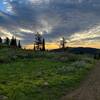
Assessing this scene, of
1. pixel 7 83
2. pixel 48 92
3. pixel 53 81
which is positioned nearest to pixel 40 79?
pixel 53 81

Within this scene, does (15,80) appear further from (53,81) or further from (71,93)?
(71,93)

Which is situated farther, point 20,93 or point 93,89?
point 93,89

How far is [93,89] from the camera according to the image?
36562 mm

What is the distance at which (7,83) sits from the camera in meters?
39.2

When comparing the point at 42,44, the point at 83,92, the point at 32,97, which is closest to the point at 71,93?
the point at 83,92

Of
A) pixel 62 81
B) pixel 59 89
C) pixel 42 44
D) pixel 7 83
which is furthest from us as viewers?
pixel 42 44

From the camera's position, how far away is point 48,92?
115 feet

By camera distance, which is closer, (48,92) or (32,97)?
(32,97)

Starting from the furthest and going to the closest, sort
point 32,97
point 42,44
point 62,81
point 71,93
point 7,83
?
1. point 42,44
2. point 62,81
3. point 7,83
4. point 71,93
5. point 32,97

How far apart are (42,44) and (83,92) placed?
6304 inches

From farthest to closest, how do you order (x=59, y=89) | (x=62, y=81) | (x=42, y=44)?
1. (x=42, y=44)
2. (x=62, y=81)
3. (x=59, y=89)

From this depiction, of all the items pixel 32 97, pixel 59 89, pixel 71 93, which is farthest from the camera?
pixel 59 89

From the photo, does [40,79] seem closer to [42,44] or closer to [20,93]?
[20,93]

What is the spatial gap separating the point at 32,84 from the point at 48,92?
158 inches
